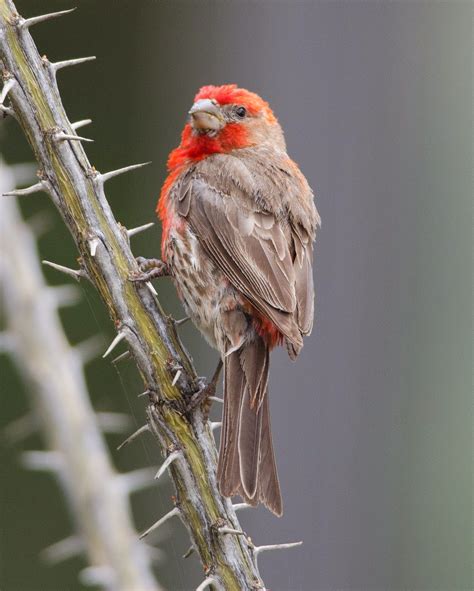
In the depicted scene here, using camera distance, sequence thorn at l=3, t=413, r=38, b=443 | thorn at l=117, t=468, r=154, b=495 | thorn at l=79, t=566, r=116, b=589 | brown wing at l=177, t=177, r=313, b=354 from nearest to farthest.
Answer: thorn at l=79, t=566, r=116, b=589, thorn at l=117, t=468, r=154, b=495, thorn at l=3, t=413, r=38, b=443, brown wing at l=177, t=177, r=313, b=354

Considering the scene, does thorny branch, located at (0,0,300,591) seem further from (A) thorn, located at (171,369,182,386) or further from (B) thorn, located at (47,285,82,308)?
(B) thorn, located at (47,285,82,308)

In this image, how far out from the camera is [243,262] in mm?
3922

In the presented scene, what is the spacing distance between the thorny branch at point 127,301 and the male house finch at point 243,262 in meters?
0.31

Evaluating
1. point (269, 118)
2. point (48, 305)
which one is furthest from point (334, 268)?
point (48, 305)

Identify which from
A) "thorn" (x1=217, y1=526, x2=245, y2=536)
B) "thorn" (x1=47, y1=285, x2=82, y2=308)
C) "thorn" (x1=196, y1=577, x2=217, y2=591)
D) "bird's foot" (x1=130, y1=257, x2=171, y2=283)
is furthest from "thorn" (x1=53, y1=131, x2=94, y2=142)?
"thorn" (x1=196, y1=577, x2=217, y2=591)

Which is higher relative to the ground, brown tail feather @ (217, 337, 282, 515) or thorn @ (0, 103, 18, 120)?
thorn @ (0, 103, 18, 120)

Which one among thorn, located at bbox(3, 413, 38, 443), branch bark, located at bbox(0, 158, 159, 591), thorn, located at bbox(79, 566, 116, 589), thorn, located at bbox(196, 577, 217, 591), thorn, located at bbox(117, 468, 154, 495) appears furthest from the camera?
thorn, located at bbox(3, 413, 38, 443)

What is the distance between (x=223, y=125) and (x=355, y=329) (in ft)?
8.29

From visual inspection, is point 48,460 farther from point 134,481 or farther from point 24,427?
point 134,481

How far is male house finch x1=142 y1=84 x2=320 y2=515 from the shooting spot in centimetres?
367

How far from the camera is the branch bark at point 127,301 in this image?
A: 2996 mm

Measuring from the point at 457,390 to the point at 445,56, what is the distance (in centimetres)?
260

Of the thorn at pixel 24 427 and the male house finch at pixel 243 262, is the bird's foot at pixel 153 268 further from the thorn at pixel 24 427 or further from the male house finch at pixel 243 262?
the thorn at pixel 24 427

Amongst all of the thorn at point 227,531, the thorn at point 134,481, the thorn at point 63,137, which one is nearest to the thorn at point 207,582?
the thorn at point 227,531
